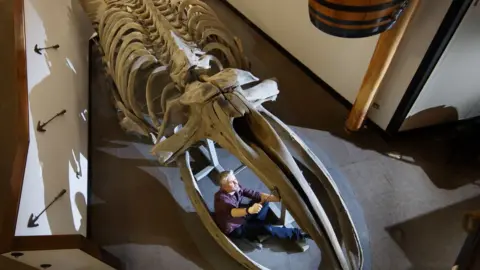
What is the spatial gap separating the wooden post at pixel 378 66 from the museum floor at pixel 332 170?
178 mm

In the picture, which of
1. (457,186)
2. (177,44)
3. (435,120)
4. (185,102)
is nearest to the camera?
(185,102)

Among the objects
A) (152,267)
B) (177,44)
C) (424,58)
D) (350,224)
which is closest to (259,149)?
(350,224)

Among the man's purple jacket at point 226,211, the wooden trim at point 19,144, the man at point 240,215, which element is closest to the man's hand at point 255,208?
the man at point 240,215

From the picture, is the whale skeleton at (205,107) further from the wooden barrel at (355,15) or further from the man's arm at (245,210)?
the wooden barrel at (355,15)

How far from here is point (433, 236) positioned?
2350 millimetres

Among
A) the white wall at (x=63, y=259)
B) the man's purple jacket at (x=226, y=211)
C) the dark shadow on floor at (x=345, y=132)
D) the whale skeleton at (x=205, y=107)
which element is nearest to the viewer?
the whale skeleton at (x=205, y=107)

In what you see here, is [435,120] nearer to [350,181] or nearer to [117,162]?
[350,181]

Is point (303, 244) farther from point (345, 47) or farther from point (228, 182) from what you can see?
point (345, 47)

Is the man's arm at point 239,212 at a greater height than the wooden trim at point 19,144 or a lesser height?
lesser

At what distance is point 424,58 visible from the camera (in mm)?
2287

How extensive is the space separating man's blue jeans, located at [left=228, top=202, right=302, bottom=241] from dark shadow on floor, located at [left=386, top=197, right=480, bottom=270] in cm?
51

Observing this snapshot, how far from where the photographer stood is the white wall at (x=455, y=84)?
2217 mm

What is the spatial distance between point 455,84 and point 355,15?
3.30 ft

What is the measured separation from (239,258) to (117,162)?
1.00 metres
